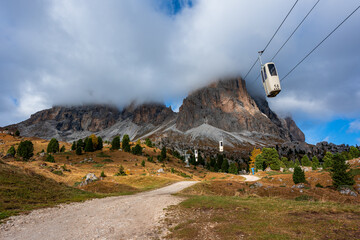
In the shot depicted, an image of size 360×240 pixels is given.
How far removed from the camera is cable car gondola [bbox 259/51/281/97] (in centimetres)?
1536

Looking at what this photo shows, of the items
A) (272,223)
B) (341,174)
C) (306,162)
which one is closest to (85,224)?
(272,223)

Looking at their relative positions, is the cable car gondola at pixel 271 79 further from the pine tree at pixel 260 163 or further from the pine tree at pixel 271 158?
the pine tree at pixel 260 163

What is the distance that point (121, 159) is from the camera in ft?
193

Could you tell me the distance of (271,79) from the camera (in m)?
15.5

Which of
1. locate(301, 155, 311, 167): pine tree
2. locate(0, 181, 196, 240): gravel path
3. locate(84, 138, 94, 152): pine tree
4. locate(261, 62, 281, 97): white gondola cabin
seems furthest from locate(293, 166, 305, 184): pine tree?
locate(84, 138, 94, 152): pine tree

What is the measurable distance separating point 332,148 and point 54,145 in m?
228

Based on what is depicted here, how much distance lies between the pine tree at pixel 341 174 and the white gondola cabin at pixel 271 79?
16320mm

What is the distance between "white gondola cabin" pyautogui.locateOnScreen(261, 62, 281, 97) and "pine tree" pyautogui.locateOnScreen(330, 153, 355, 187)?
53.5 ft

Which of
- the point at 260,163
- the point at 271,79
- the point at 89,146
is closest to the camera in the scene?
the point at 271,79

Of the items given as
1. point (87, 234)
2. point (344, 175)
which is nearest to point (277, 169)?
point (344, 175)

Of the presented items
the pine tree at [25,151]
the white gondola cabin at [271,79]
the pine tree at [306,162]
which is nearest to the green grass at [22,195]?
the white gondola cabin at [271,79]

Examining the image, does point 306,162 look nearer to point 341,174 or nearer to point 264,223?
point 341,174

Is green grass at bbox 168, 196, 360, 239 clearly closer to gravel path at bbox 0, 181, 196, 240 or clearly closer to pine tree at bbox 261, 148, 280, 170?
gravel path at bbox 0, 181, 196, 240

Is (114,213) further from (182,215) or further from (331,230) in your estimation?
(331,230)
